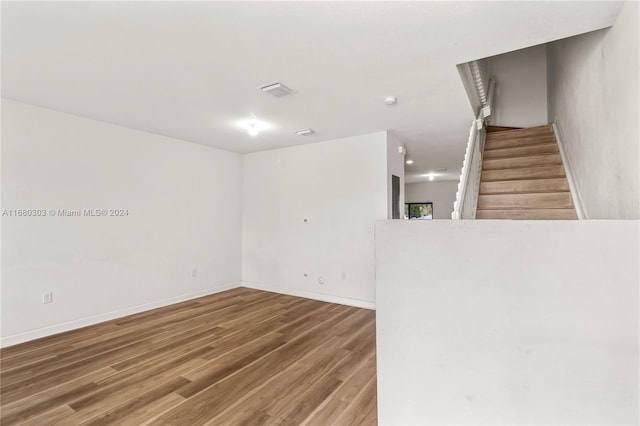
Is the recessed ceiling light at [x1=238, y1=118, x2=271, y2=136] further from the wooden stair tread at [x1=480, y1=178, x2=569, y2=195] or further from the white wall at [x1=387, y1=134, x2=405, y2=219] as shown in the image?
the wooden stair tread at [x1=480, y1=178, x2=569, y2=195]

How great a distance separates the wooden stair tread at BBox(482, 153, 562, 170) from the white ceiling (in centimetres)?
108

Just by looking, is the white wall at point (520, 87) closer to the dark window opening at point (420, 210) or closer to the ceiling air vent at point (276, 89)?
the ceiling air vent at point (276, 89)

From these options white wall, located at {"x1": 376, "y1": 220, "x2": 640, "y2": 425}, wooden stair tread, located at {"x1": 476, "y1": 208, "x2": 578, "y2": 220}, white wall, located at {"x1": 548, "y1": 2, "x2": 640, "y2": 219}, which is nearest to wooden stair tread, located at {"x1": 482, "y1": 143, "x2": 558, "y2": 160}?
white wall, located at {"x1": 548, "y1": 2, "x2": 640, "y2": 219}

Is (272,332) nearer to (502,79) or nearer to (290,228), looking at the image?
(290,228)

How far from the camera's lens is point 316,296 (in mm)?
5301

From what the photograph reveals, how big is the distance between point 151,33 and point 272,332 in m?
3.25

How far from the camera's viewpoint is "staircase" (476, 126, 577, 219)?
12.3 feet

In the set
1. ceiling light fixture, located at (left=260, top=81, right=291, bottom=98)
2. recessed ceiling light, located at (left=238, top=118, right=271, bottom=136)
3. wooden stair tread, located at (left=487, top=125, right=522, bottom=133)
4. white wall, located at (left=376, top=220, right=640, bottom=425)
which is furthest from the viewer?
wooden stair tread, located at (left=487, top=125, right=522, bottom=133)

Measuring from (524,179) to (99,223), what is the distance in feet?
19.5

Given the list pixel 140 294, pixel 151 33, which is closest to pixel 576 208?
pixel 151 33

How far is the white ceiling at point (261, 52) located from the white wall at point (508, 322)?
141cm

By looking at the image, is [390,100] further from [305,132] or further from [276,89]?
[305,132]

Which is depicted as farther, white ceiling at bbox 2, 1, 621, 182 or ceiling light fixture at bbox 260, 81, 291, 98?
Result: ceiling light fixture at bbox 260, 81, 291, 98

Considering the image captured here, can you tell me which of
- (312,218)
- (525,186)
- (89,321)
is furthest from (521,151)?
(89,321)
